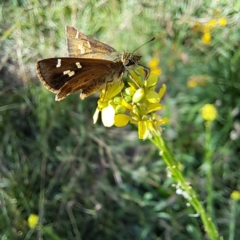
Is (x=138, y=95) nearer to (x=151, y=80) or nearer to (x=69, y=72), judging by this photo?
(x=151, y=80)

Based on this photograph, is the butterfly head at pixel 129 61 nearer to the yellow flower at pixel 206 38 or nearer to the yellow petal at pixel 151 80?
the yellow petal at pixel 151 80

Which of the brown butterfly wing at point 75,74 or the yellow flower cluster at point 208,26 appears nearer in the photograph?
the brown butterfly wing at point 75,74

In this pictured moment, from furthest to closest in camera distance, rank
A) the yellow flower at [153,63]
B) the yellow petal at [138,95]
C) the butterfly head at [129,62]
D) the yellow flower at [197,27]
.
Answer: the yellow flower at [153,63]
the yellow flower at [197,27]
the butterfly head at [129,62]
the yellow petal at [138,95]

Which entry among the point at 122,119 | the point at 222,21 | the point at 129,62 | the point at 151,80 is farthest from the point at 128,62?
the point at 222,21

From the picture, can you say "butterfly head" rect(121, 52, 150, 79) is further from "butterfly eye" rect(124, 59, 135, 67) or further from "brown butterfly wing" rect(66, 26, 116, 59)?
"brown butterfly wing" rect(66, 26, 116, 59)

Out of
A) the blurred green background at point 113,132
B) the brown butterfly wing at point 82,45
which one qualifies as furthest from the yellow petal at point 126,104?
the blurred green background at point 113,132

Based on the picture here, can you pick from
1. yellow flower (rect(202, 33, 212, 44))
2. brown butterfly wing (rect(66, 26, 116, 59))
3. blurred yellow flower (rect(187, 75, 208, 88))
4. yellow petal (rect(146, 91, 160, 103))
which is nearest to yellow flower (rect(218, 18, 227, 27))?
yellow flower (rect(202, 33, 212, 44))

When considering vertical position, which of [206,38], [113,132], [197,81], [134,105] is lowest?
[113,132]
